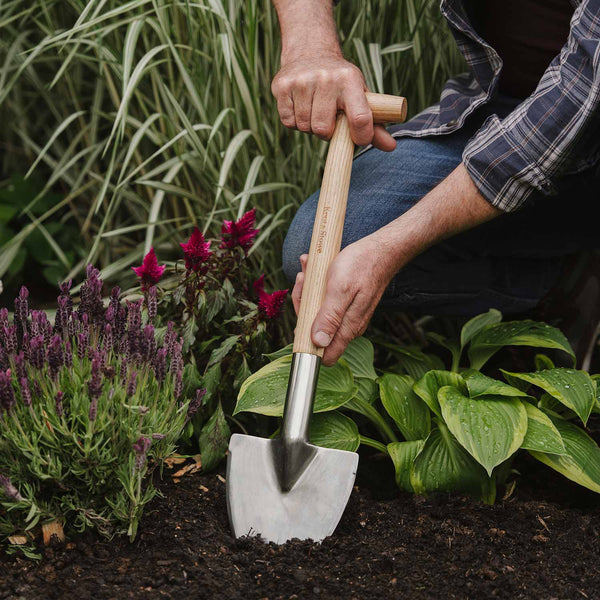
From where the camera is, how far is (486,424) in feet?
4.08

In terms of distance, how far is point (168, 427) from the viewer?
122 cm

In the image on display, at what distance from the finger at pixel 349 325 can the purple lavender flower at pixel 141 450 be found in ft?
1.28

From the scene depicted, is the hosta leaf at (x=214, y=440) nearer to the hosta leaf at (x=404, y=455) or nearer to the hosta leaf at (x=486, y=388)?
the hosta leaf at (x=404, y=455)

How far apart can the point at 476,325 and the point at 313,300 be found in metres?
0.57

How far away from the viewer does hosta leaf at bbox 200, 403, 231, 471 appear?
1.43 metres

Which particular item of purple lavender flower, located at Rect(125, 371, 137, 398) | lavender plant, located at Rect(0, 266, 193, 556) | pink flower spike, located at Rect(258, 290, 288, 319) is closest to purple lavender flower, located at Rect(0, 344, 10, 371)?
lavender plant, located at Rect(0, 266, 193, 556)

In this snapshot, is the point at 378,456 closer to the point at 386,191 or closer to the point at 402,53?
the point at 386,191

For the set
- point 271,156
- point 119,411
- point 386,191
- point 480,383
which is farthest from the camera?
point 271,156

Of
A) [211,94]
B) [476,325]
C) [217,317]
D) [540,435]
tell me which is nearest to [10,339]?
[217,317]

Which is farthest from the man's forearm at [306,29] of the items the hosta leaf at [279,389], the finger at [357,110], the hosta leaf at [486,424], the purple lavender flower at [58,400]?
the purple lavender flower at [58,400]

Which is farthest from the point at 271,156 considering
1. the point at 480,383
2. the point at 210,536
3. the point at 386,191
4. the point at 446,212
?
the point at 210,536

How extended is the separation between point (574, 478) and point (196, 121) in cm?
150

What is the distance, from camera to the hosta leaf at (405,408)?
140 centimetres

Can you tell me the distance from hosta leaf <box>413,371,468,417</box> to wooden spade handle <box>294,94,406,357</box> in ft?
0.77
